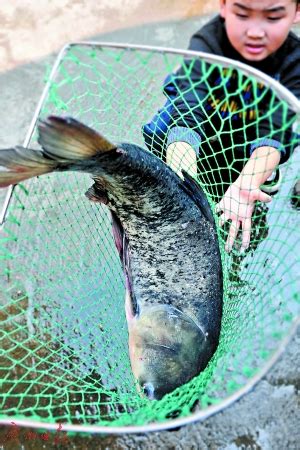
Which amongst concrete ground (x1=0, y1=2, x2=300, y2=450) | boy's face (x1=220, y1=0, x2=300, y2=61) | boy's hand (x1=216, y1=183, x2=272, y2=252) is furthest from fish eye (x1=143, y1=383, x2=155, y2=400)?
boy's face (x1=220, y1=0, x2=300, y2=61)

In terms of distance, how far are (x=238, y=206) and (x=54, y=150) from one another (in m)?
1.00

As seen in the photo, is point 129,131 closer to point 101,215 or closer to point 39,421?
point 101,215

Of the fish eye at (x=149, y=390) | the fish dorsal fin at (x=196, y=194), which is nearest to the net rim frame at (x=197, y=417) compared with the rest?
the fish eye at (x=149, y=390)

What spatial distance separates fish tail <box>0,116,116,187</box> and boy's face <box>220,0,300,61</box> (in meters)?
0.77

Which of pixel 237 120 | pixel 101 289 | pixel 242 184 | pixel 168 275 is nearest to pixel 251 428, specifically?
pixel 168 275

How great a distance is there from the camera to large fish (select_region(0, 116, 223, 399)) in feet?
5.53

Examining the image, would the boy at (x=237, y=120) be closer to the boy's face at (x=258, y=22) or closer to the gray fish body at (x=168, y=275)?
the boy's face at (x=258, y=22)

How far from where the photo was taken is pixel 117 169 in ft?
4.99

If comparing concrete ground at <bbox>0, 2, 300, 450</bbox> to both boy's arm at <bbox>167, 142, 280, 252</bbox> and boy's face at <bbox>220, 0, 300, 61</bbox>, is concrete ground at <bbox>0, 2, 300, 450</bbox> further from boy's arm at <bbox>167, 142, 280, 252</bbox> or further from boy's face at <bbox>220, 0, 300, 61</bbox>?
boy's face at <bbox>220, 0, 300, 61</bbox>

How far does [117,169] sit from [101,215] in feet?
3.48

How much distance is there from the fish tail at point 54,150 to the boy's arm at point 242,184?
2.54 feet

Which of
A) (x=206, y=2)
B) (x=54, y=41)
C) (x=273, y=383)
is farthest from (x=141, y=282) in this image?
(x=206, y=2)

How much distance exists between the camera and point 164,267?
73.9 inches

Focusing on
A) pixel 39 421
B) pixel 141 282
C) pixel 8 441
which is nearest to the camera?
pixel 39 421
